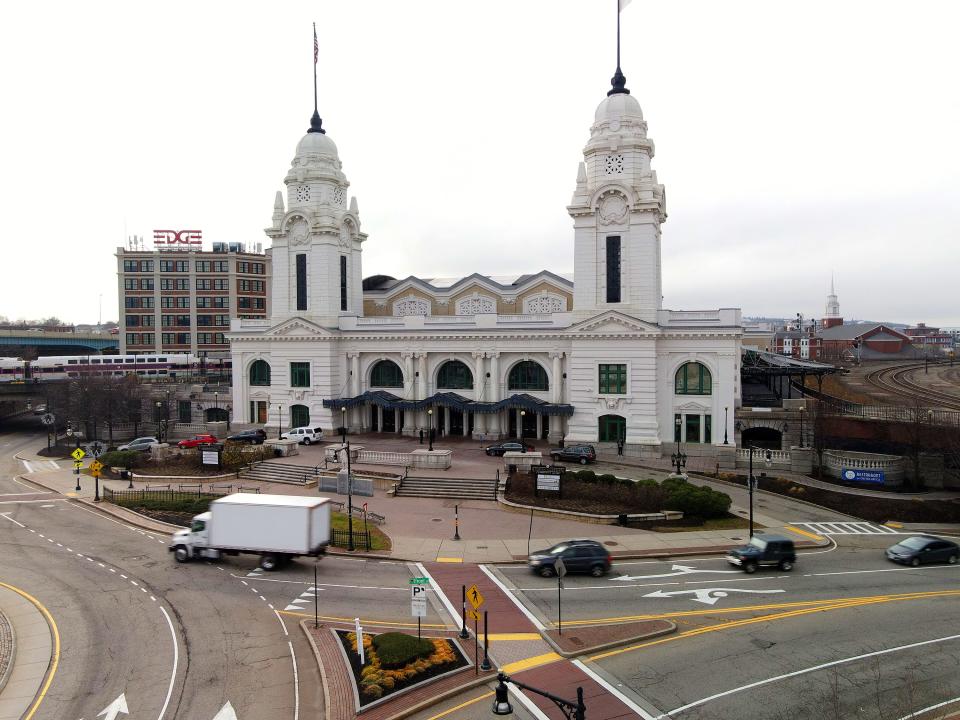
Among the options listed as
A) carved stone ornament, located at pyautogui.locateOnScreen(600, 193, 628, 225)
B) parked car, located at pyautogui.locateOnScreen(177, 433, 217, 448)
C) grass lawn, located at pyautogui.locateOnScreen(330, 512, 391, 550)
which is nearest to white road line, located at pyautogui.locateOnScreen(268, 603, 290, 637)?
grass lawn, located at pyautogui.locateOnScreen(330, 512, 391, 550)

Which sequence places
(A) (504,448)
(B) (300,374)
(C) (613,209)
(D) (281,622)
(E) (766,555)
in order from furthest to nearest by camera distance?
(B) (300,374)
(C) (613,209)
(A) (504,448)
(E) (766,555)
(D) (281,622)

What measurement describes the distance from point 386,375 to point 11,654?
134ft

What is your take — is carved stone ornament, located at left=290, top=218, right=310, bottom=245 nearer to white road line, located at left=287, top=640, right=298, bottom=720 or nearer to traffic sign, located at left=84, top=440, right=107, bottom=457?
traffic sign, located at left=84, top=440, right=107, bottom=457

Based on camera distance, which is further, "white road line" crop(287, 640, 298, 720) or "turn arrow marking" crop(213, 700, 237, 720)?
"white road line" crop(287, 640, 298, 720)

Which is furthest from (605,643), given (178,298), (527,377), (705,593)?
(178,298)

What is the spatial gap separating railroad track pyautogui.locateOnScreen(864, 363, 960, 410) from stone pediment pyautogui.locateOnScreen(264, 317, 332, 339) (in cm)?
4919

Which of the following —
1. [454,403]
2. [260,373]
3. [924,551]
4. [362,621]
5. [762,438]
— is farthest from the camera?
[260,373]

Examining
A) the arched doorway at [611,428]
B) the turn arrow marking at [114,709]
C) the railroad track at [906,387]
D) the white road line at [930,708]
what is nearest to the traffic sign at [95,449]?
the turn arrow marking at [114,709]

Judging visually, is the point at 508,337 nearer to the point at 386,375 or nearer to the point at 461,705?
the point at 386,375

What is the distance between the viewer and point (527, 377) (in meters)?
55.3

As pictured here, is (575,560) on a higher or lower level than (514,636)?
Result: higher

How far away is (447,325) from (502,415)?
952 cm

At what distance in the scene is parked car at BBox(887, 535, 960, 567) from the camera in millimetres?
27672

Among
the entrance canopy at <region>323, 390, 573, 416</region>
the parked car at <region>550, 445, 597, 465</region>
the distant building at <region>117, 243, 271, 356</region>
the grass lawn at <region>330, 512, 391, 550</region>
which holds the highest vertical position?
the distant building at <region>117, 243, 271, 356</region>
